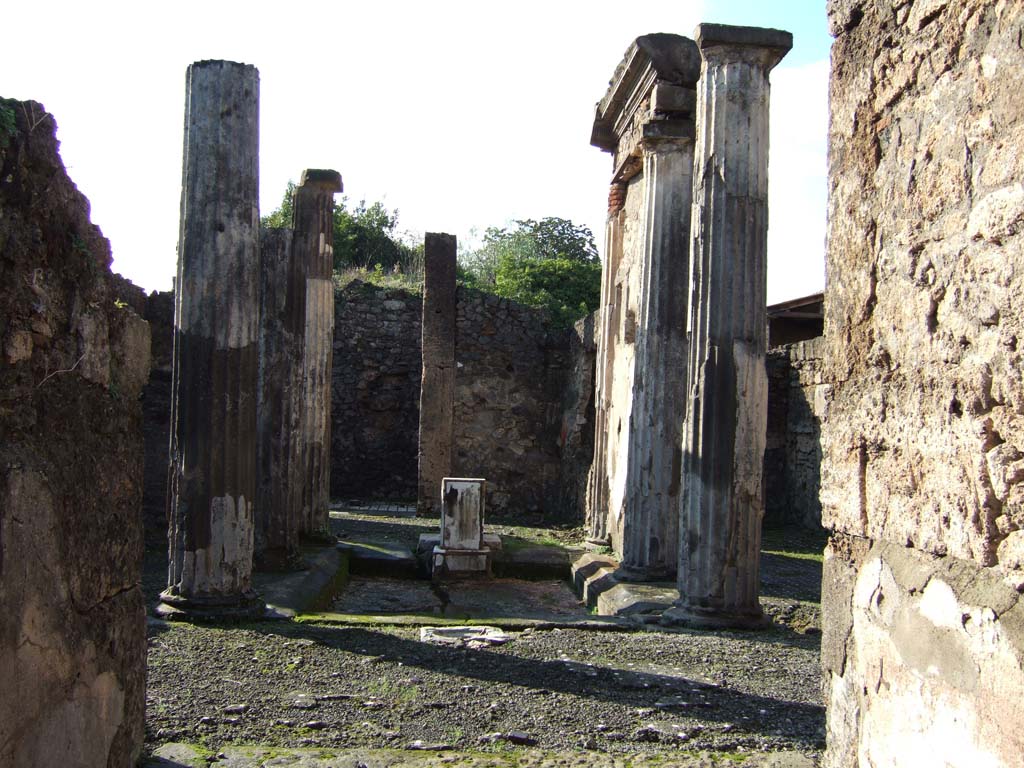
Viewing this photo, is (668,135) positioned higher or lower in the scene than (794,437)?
higher

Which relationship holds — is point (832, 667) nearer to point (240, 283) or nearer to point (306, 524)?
point (240, 283)

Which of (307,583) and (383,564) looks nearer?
(307,583)

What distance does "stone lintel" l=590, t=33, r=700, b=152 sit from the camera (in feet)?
26.9

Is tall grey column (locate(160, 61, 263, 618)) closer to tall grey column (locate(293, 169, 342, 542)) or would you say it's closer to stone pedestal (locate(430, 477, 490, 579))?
stone pedestal (locate(430, 477, 490, 579))

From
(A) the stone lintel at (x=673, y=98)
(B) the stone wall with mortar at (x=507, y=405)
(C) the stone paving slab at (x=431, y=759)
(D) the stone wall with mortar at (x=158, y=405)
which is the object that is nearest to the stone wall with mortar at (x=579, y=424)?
(B) the stone wall with mortar at (x=507, y=405)

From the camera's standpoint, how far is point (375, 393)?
54.9 feet

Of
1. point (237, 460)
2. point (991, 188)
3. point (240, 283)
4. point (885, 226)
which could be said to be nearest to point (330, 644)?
point (237, 460)

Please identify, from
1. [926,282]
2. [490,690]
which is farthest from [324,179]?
[926,282]

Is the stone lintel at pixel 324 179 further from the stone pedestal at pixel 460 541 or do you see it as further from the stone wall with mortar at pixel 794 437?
the stone wall with mortar at pixel 794 437

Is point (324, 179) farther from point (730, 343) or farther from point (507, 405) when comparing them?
point (507, 405)

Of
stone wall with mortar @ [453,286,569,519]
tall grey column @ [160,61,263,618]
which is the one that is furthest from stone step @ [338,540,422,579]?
stone wall with mortar @ [453,286,569,519]

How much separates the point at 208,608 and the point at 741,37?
195 inches

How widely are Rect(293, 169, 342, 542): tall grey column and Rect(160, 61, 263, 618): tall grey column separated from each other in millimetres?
3564

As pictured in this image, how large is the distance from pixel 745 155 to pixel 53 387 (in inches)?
200
